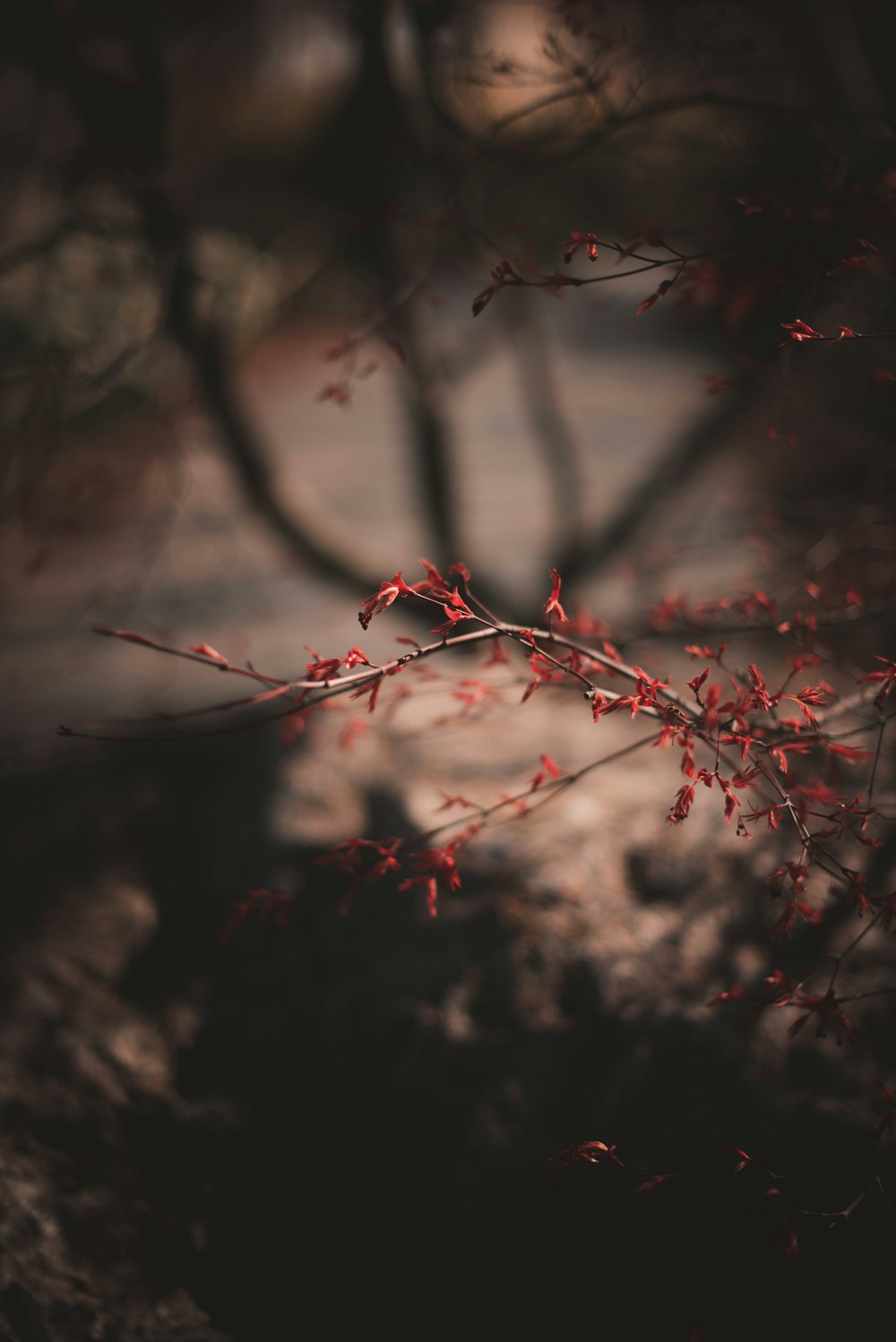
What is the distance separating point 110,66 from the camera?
2.66 m

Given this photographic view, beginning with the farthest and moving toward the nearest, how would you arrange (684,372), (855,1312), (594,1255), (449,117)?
(684,372)
(449,117)
(594,1255)
(855,1312)

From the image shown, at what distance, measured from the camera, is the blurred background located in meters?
1.57

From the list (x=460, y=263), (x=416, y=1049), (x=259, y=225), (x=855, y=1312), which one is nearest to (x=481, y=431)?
(x=259, y=225)

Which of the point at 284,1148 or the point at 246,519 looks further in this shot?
the point at 246,519

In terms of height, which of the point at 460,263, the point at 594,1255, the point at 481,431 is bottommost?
the point at 481,431

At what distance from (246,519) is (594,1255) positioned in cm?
529

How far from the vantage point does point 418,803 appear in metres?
2.43

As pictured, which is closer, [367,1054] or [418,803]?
[367,1054]

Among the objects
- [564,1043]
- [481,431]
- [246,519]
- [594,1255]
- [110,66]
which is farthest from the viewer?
[481,431]

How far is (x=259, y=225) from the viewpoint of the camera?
3.64 meters

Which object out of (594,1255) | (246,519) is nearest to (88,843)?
(594,1255)

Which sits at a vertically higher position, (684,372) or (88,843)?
(88,843)

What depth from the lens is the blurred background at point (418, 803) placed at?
5.14 ft

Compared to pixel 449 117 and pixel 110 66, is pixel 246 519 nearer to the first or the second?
pixel 110 66
